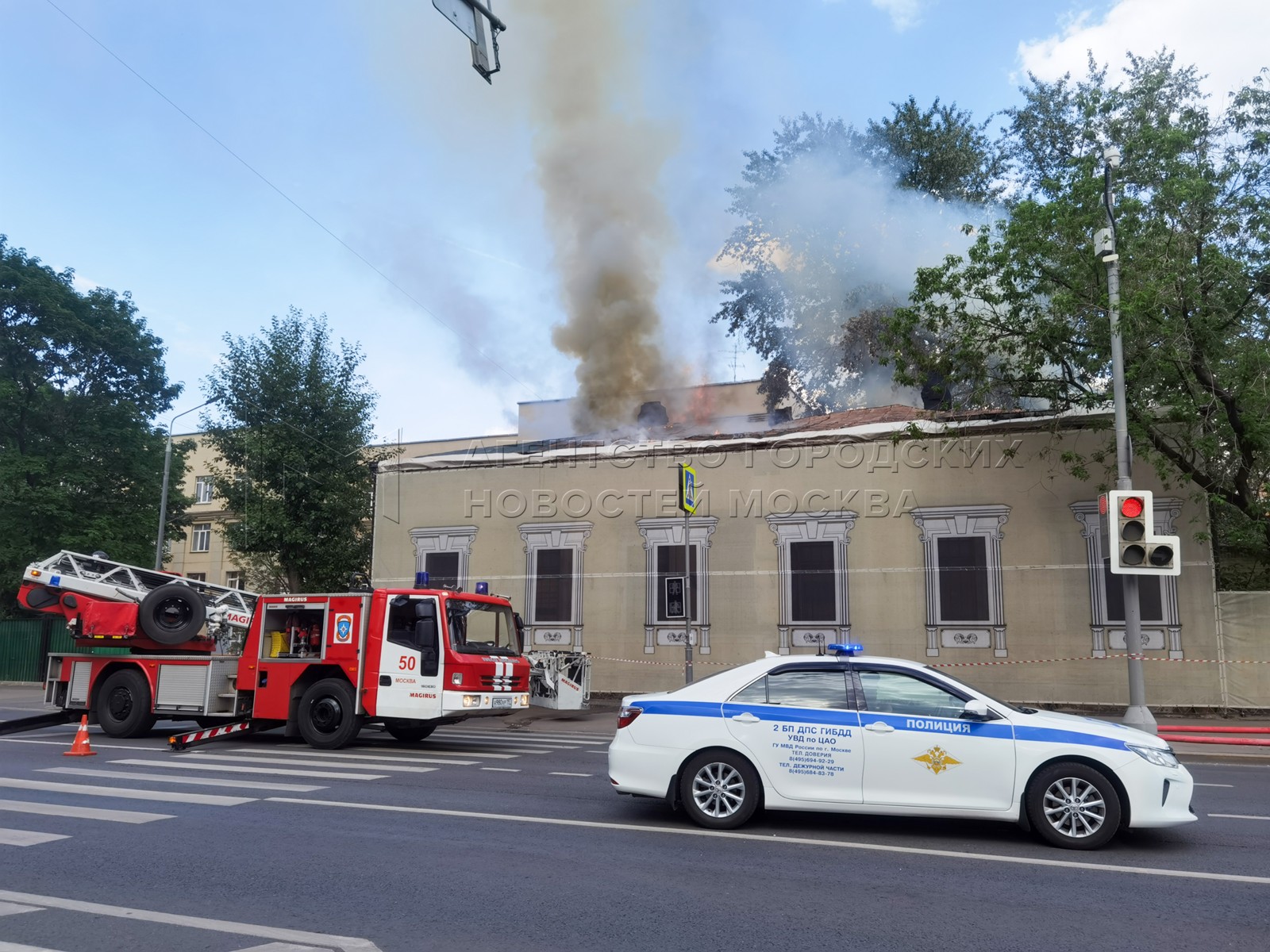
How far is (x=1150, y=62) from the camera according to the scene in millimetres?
27078

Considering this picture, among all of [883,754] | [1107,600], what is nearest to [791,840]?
[883,754]

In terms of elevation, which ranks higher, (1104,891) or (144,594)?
(144,594)

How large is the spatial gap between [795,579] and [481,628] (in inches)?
387

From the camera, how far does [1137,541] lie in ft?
46.2

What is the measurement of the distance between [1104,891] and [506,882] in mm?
3739

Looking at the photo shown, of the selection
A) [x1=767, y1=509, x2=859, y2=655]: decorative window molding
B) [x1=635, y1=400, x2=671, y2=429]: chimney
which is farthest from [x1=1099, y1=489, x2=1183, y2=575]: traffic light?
[x1=635, y1=400, x2=671, y2=429]: chimney

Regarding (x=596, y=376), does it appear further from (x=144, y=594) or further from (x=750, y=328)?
(x=144, y=594)

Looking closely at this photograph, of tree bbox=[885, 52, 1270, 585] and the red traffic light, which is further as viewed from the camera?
tree bbox=[885, 52, 1270, 585]

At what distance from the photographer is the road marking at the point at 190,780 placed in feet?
32.4

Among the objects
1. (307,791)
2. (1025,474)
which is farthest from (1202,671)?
(307,791)

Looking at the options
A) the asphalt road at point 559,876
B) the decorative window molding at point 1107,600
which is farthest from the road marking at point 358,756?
the decorative window molding at point 1107,600

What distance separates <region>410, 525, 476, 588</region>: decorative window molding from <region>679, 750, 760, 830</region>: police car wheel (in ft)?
57.4

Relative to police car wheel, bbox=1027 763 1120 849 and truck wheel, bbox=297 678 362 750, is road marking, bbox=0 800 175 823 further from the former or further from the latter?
police car wheel, bbox=1027 763 1120 849

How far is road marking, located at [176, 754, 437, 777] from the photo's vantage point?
452 inches
